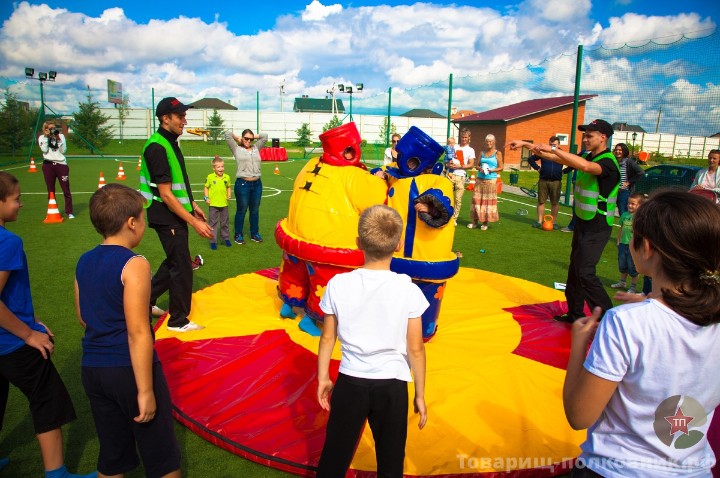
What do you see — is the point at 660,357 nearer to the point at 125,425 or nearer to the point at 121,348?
the point at 121,348

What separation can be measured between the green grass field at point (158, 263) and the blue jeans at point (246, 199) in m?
0.36

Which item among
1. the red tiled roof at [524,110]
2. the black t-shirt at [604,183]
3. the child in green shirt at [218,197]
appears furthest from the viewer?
the red tiled roof at [524,110]

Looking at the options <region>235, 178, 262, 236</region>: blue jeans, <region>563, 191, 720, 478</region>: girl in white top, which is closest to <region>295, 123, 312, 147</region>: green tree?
<region>235, 178, 262, 236</region>: blue jeans

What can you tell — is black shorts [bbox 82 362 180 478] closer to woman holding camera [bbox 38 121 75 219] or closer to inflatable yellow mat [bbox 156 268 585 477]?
inflatable yellow mat [bbox 156 268 585 477]

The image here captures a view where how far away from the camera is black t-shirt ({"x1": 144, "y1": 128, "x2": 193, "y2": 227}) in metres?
4.09

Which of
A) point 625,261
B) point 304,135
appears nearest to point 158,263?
point 625,261

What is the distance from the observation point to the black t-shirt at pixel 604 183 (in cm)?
436

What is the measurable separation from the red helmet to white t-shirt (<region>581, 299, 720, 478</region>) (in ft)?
9.55

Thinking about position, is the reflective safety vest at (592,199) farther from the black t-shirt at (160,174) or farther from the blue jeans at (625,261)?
the black t-shirt at (160,174)

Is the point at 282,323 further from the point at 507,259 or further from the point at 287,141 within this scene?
the point at 287,141

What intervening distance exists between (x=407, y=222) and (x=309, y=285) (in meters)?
1.03

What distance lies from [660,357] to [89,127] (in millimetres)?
38393

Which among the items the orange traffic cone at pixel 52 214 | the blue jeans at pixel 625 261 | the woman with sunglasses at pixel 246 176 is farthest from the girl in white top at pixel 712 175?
the orange traffic cone at pixel 52 214

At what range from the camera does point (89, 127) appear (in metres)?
33.7
